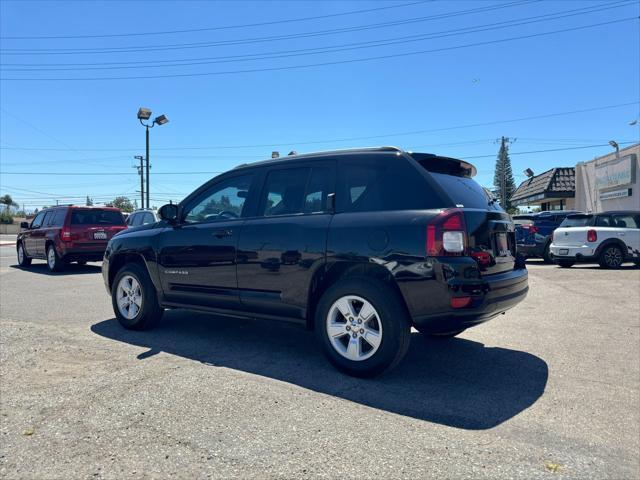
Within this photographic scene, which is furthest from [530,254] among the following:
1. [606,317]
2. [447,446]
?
[447,446]

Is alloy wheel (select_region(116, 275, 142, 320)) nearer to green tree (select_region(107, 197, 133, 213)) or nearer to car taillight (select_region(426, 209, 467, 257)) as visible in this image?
car taillight (select_region(426, 209, 467, 257))

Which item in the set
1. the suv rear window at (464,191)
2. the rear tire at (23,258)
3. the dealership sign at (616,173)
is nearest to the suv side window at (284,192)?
the suv rear window at (464,191)

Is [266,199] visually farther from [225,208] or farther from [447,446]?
[447,446]

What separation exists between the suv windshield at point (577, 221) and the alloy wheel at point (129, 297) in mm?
12478

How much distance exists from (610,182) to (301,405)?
94.3ft

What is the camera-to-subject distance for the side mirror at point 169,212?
18.1ft

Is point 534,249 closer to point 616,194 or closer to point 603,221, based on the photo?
point 603,221

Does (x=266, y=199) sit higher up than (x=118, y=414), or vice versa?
(x=266, y=199)

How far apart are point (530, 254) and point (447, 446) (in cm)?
1510

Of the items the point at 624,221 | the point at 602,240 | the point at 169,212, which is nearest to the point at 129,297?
the point at 169,212

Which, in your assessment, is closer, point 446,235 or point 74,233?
point 446,235

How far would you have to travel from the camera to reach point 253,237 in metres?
4.74

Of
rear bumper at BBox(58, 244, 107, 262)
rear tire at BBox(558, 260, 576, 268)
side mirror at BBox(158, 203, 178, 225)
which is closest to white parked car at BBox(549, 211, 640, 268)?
rear tire at BBox(558, 260, 576, 268)

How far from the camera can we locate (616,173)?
2605 cm
